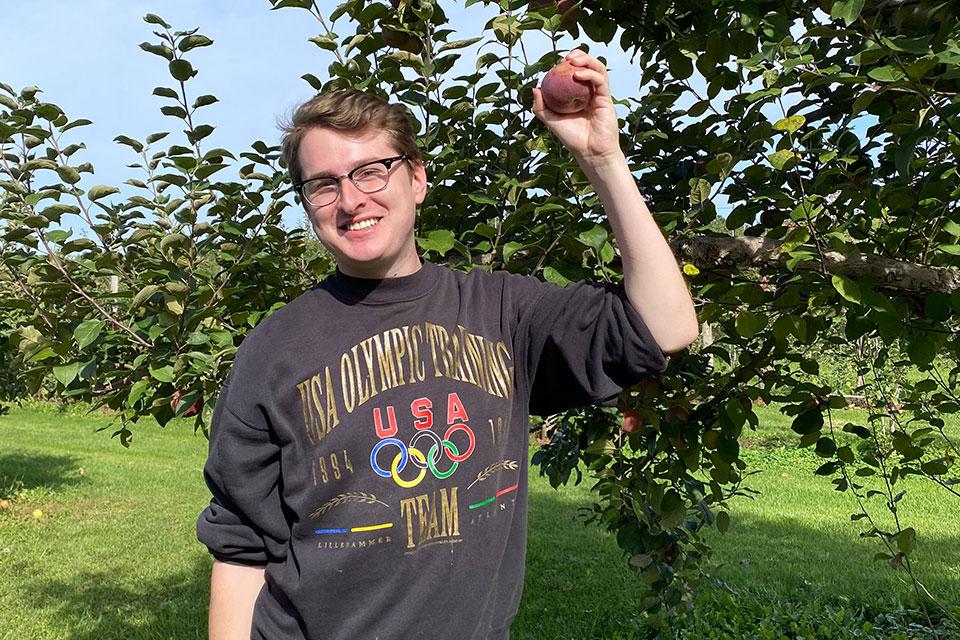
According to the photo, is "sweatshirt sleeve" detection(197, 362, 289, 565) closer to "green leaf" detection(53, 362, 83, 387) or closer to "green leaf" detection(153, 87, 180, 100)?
"green leaf" detection(53, 362, 83, 387)

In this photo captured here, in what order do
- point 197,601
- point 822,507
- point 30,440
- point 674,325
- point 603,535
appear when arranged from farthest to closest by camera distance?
point 30,440 < point 822,507 < point 603,535 < point 197,601 < point 674,325

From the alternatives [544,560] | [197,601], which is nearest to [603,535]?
[544,560]

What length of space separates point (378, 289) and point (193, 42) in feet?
2.88

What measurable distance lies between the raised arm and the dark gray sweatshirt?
4cm

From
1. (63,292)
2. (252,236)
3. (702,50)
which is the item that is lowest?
(63,292)

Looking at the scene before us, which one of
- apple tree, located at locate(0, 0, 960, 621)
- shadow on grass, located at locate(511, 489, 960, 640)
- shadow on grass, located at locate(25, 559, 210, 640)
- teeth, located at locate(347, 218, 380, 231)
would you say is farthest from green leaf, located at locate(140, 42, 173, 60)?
shadow on grass, located at locate(25, 559, 210, 640)

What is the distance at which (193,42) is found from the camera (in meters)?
1.88

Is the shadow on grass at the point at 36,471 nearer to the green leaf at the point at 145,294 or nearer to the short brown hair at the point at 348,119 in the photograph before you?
the green leaf at the point at 145,294

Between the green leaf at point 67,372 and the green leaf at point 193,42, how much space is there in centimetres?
76

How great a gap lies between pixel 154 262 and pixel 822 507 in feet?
26.8

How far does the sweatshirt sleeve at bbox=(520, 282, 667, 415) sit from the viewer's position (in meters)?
1.26

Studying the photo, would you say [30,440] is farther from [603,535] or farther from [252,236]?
[252,236]

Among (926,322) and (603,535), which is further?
(603,535)

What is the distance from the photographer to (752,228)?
2.09 m
